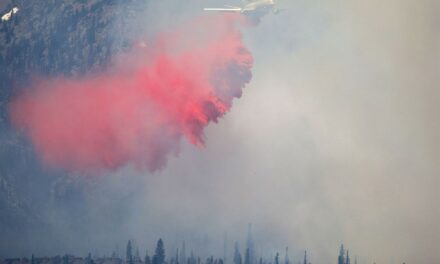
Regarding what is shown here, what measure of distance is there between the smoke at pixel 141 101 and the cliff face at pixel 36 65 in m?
2.08

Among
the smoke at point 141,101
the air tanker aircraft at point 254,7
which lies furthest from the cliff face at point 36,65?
the air tanker aircraft at point 254,7

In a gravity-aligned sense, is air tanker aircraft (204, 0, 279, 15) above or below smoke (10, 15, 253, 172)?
Result: above

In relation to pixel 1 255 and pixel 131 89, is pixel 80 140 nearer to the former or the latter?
pixel 131 89

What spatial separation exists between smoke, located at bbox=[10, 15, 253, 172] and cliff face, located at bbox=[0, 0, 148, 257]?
208 cm

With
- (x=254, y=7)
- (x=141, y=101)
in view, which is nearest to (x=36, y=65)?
(x=141, y=101)

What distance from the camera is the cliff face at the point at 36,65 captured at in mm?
53062

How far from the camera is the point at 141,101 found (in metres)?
47.4

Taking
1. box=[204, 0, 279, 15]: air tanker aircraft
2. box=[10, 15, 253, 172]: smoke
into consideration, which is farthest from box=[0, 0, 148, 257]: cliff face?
box=[204, 0, 279, 15]: air tanker aircraft

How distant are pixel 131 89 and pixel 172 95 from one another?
4.02m

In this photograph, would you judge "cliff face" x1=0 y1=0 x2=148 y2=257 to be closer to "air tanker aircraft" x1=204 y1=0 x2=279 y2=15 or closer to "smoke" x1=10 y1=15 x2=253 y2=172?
"smoke" x1=10 y1=15 x2=253 y2=172

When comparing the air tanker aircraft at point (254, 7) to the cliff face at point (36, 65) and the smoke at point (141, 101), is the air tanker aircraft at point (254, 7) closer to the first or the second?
the smoke at point (141, 101)

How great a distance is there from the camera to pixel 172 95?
150 feet

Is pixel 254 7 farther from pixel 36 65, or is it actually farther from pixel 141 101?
pixel 36 65

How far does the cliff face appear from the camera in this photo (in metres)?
53.1
